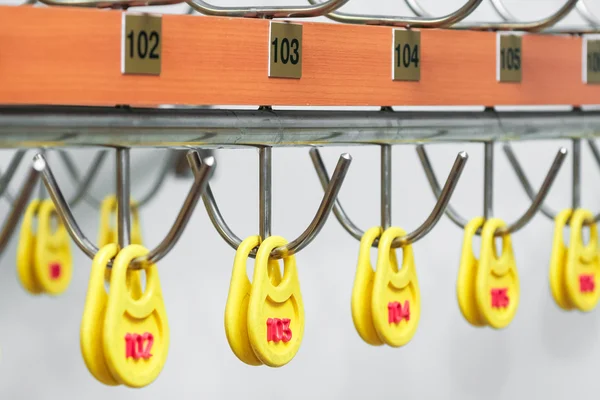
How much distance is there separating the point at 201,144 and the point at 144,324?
0.12 metres

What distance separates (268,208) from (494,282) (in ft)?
0.74

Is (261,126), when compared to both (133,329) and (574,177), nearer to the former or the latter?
(133,329)

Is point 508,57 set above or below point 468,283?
above

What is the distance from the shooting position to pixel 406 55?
31.2 inches

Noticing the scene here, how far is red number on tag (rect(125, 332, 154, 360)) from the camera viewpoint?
25.6 inches

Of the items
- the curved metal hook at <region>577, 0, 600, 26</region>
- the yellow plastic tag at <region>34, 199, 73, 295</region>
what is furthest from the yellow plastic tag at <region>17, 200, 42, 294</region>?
the curved metal hook at <region>577, 0, 600, 26</region>

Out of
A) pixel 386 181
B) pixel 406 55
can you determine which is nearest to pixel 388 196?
pixel 386 181

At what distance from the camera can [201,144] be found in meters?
0.72

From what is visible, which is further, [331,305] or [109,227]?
[331,305]

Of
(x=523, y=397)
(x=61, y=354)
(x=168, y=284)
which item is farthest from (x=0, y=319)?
(x=523, y=397)

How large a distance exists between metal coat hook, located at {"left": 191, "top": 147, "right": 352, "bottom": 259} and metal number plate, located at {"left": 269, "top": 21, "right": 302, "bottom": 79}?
0.06 m

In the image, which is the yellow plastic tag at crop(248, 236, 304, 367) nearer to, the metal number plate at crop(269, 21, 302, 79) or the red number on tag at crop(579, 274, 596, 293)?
the metal number plate at crop(269, 21, 302, 79)

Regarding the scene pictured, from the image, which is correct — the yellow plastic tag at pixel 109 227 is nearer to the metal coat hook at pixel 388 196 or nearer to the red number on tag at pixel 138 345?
the metal coat hook at pixel 388 196

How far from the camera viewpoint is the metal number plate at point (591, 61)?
965mm
